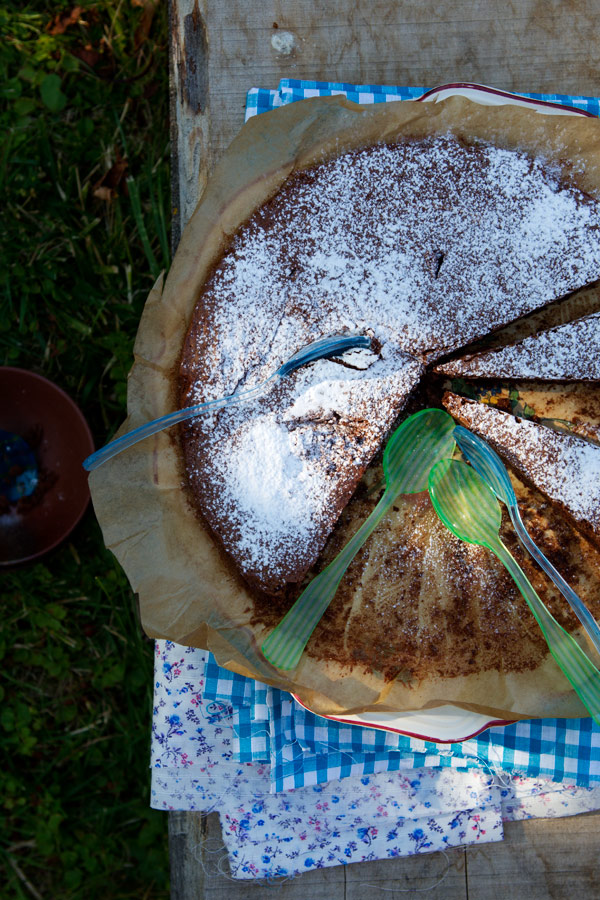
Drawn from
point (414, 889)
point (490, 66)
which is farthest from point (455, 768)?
point (490, 66)

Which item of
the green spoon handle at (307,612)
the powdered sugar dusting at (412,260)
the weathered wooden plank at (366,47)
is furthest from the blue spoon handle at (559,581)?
the weathered wooden plank at (366,47)

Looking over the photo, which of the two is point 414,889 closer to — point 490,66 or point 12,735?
point 12,735

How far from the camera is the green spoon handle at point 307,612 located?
167 centimetres

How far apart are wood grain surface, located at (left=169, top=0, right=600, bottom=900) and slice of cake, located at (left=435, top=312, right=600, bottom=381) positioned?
790 millimetres

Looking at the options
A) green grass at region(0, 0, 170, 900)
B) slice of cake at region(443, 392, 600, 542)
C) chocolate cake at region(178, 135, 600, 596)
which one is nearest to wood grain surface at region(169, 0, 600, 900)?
chocolate cake at region(178, 135, 600, 596)

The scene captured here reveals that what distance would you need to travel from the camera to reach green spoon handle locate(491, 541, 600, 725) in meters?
1.63

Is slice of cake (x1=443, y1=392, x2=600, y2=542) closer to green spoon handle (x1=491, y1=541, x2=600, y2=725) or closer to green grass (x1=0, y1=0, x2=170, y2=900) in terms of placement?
green spoon handle (x1=491, y1=541, x2=600, y2=725)

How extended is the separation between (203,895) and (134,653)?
31.7 inches

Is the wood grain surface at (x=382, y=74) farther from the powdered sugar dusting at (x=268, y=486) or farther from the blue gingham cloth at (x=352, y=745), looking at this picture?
the powdered sugar dusting at (x=268, y=486)

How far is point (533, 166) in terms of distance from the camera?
5.62ft

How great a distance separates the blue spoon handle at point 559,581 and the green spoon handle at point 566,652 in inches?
2.0

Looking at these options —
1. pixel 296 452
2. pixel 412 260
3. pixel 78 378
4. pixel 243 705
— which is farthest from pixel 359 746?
pixel 78 378

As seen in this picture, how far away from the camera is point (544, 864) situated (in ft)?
6.59

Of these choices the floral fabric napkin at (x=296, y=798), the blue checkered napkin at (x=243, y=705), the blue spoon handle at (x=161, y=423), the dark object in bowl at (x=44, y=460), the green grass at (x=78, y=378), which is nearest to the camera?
the blue spoon handle at (x=161, y=423)
